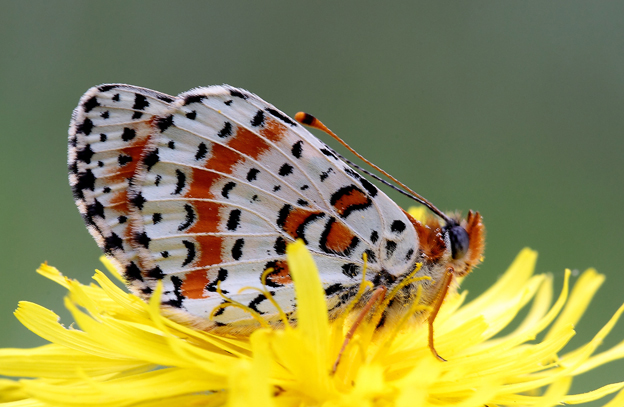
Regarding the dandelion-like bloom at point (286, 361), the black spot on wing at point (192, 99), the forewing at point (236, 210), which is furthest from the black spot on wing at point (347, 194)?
the black spot on wing at point (192, 99)

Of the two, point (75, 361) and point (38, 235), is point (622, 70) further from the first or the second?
point (75, 361)

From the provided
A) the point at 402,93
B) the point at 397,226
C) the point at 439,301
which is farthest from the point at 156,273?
the point at 402,93

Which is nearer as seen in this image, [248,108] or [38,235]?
[248,108]

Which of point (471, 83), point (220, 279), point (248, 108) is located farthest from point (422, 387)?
point (471, 83)

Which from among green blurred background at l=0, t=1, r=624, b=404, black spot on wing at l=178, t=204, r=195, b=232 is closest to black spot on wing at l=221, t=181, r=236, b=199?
black spot on wing at l=178, t=204, r=195, b=232

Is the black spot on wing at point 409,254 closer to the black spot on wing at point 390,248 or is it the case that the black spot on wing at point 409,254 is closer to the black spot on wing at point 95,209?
the black spot on wing at point 390,248
